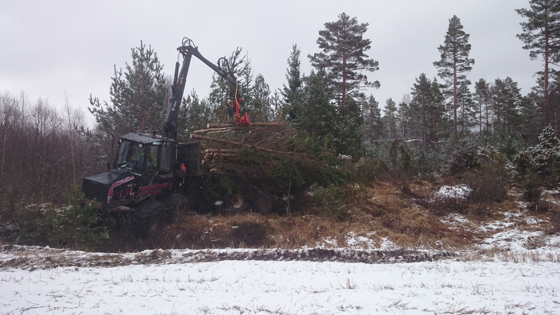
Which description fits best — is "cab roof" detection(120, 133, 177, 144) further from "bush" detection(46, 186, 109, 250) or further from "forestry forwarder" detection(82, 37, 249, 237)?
"bush" detection(46, 186, 109, 250)

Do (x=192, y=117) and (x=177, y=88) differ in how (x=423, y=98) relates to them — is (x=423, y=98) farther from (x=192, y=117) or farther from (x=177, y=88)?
(x=177, y=88)

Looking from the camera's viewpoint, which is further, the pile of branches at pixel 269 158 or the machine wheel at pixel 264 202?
the machine wheel at pixel 264 202

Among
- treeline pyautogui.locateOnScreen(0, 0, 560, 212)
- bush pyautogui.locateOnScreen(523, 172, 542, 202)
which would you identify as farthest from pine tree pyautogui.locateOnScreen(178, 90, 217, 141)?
bush pyautogui.locateOnScreen(523, 172, 542, 202)

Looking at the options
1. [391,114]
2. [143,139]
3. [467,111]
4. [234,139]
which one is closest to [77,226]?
[143,139]

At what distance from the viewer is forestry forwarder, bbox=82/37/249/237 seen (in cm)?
971

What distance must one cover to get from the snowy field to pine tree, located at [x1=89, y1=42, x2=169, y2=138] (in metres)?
10.9

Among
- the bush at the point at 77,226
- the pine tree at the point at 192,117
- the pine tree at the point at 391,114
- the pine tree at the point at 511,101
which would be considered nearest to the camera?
the bush at the point at 77,226

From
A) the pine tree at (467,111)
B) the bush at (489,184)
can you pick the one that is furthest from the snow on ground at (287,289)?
the pine tree at (467,111)

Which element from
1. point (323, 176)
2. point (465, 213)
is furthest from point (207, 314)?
point (465, 213)

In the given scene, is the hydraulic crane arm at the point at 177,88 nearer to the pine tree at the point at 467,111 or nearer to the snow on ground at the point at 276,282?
the snow on ground at the point at 276,282

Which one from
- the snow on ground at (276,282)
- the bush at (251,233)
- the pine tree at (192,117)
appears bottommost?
the bush at (251,233)

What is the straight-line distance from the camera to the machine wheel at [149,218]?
32.8 feet

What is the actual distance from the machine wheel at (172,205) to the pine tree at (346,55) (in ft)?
55.8

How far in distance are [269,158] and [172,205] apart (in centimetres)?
357
